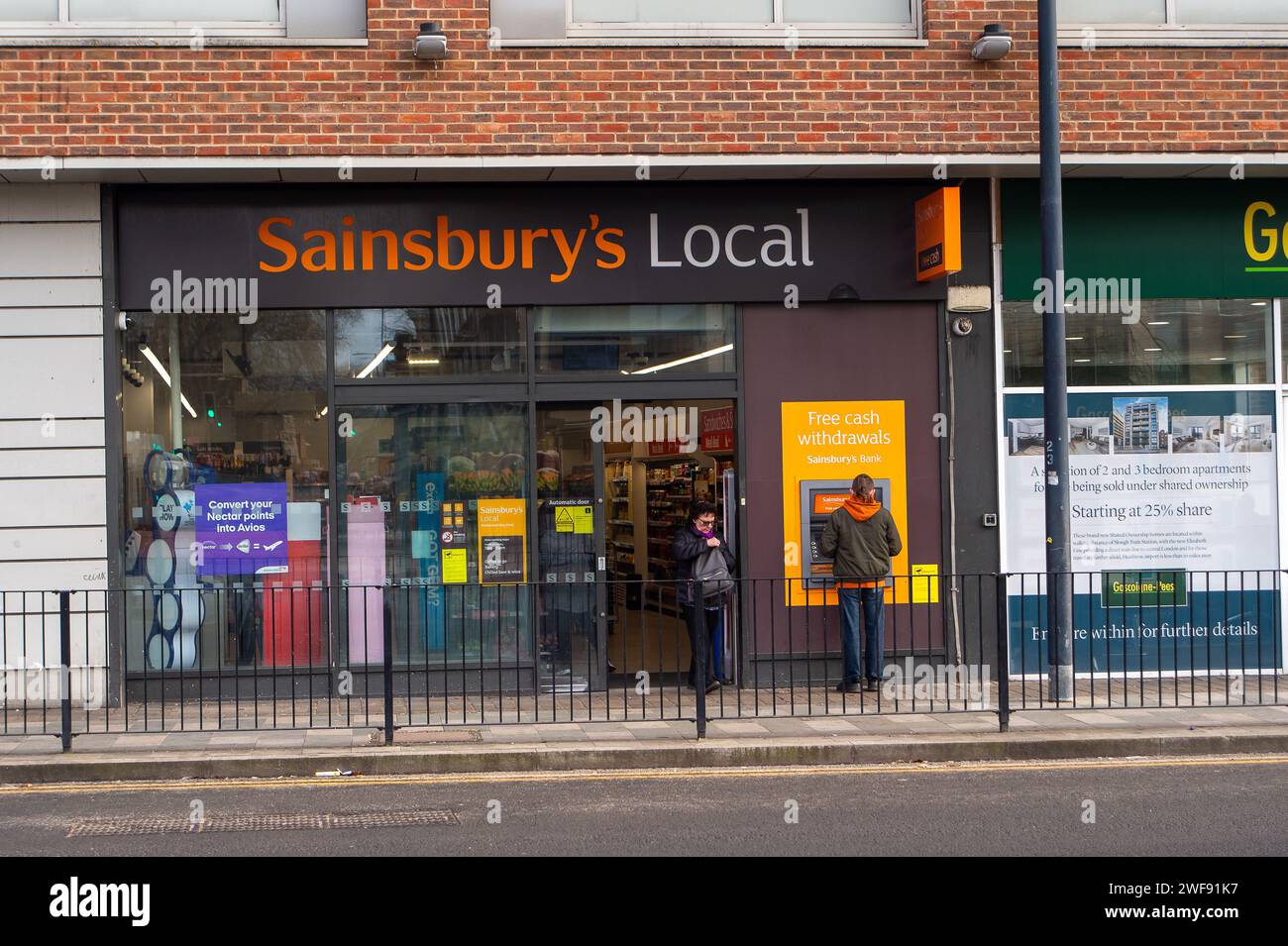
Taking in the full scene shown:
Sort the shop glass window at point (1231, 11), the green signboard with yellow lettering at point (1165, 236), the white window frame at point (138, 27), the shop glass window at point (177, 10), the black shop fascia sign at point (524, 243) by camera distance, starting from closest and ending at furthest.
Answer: the white window frame at point (138, 27) → the shop glass window at point (177, 10) → the black shop fascia sign at point (524, 243) → the shop glass window at point (1231, 11) → the green signboard with yellow lettering at point (1165, 236)

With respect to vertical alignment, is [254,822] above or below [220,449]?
below

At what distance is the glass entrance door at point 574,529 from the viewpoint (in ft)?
39.8

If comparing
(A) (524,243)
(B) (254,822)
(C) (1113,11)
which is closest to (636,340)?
(A) (524,243)

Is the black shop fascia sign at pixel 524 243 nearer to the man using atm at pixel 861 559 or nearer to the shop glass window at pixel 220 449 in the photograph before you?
the shop glass window at pixel 220 449

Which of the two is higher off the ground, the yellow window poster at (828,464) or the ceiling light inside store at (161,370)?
the ceiling light inside store at (161,370)

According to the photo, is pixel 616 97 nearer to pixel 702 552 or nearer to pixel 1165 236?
pixel 702 552

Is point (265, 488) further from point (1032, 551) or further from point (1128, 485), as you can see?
point (1128, 485)

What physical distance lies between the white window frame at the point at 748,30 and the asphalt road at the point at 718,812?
246 inches

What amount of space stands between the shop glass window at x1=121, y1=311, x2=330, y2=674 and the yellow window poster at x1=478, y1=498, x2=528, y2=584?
1.41 m

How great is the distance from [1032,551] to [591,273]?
4651mm

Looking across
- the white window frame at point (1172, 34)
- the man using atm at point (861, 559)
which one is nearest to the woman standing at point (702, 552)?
the man using atm at point (861, 559)

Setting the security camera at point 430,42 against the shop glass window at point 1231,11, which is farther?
the shop glass window at point 1231,11

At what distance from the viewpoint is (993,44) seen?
1161 centimetres

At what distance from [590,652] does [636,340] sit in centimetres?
273
